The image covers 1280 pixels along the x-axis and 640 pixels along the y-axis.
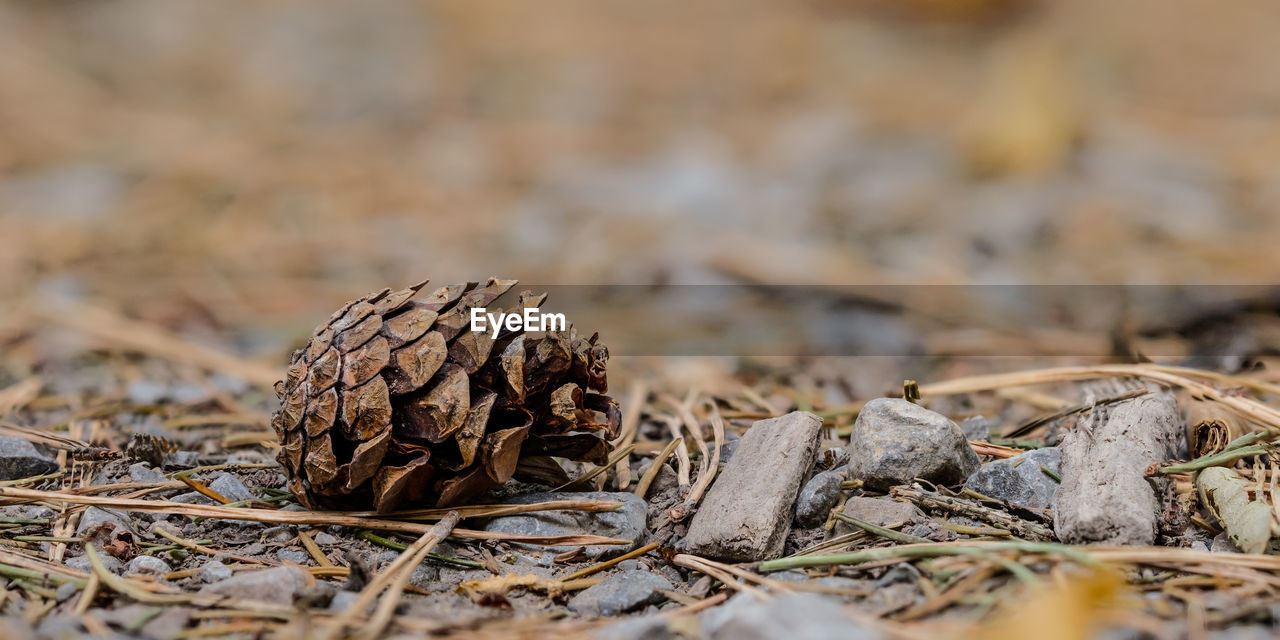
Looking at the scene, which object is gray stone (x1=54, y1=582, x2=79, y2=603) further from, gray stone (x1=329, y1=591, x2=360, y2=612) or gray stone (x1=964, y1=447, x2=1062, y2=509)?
gray stone (x1=964, y1=447, x2=1062, y2=509)

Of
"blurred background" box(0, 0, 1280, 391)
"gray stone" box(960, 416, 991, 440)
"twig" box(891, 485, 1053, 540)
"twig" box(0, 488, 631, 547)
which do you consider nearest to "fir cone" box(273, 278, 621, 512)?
"twig" box(0, 488, 631, 547)

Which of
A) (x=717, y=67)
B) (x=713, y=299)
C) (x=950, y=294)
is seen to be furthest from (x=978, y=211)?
(x=717, y=67)

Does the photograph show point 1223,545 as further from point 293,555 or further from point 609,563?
point 293,555

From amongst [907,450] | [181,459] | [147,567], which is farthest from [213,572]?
[907,450]

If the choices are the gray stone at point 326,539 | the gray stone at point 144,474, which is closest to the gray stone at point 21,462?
the gray stone at point 144,474

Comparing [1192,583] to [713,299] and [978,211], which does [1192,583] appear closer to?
[713,299]

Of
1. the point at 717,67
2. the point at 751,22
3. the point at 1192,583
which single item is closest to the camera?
the point at 1192,583

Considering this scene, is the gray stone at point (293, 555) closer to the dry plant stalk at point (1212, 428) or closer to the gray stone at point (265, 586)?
the gray stone at point (265, 586)
